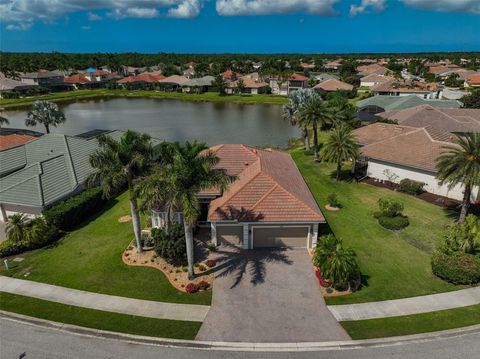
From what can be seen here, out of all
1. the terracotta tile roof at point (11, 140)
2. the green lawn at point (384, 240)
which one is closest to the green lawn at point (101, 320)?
the green lawn at point (384, 240)

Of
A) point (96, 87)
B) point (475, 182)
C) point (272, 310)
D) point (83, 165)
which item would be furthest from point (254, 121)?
point (96, 87)

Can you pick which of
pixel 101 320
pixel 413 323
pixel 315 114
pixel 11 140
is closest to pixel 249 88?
pixel 315 114

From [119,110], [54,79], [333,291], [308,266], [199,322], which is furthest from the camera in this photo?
[54,79]

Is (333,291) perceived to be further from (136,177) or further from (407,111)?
(407,111)

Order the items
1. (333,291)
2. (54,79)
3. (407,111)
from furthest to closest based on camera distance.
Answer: (54,79), (407,111), (333,291)

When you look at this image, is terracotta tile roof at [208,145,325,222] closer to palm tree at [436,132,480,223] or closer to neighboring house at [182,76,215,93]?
palm tree at [436,132,480,223]

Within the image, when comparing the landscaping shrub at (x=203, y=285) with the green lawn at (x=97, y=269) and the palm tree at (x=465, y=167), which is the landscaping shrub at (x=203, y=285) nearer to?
the green lawn at (x=97, y=269)
